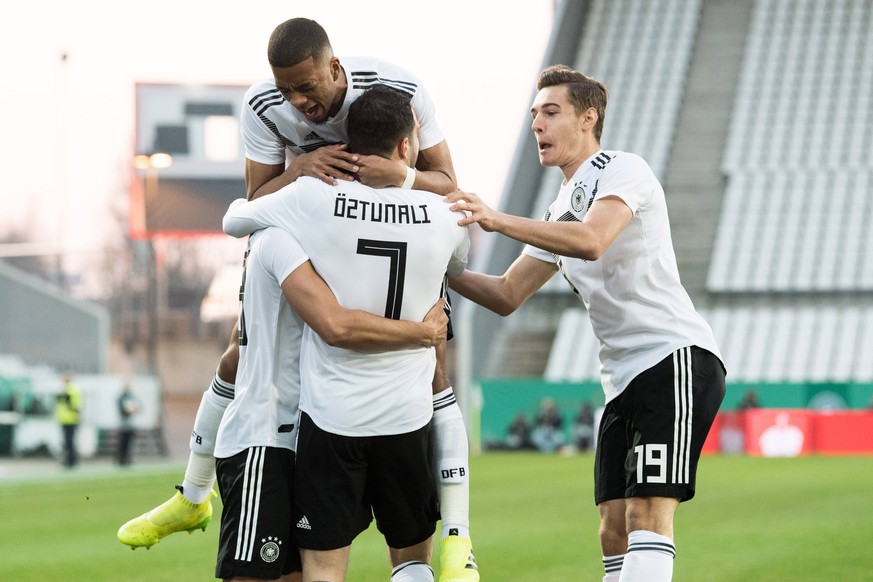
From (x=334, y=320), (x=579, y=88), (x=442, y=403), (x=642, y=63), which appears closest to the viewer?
(x=334, y=320)

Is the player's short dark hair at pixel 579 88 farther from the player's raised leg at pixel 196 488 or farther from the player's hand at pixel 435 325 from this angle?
the player's raised leg at pixel 196 488

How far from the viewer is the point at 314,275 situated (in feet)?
14.3

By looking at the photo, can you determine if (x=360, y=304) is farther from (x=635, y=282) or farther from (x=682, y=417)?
(x=682, y=417)

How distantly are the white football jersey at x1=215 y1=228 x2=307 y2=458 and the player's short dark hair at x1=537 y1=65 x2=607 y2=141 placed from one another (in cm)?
145

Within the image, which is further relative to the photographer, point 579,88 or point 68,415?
point 68,415

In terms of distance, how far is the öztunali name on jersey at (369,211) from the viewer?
435 cm

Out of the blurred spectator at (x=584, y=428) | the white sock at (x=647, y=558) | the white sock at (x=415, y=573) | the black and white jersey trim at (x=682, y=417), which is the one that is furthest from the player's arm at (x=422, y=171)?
the blurred spectator at (x=584, y=428)

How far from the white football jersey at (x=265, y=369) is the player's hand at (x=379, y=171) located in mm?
395

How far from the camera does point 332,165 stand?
→ 4.45 meters

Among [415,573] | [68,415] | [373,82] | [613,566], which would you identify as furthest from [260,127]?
[68,415]

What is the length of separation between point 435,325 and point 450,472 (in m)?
0.59

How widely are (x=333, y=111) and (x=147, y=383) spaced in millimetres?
20918

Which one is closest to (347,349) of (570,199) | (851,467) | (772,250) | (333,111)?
(333,111)

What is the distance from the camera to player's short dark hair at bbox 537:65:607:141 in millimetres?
5188
